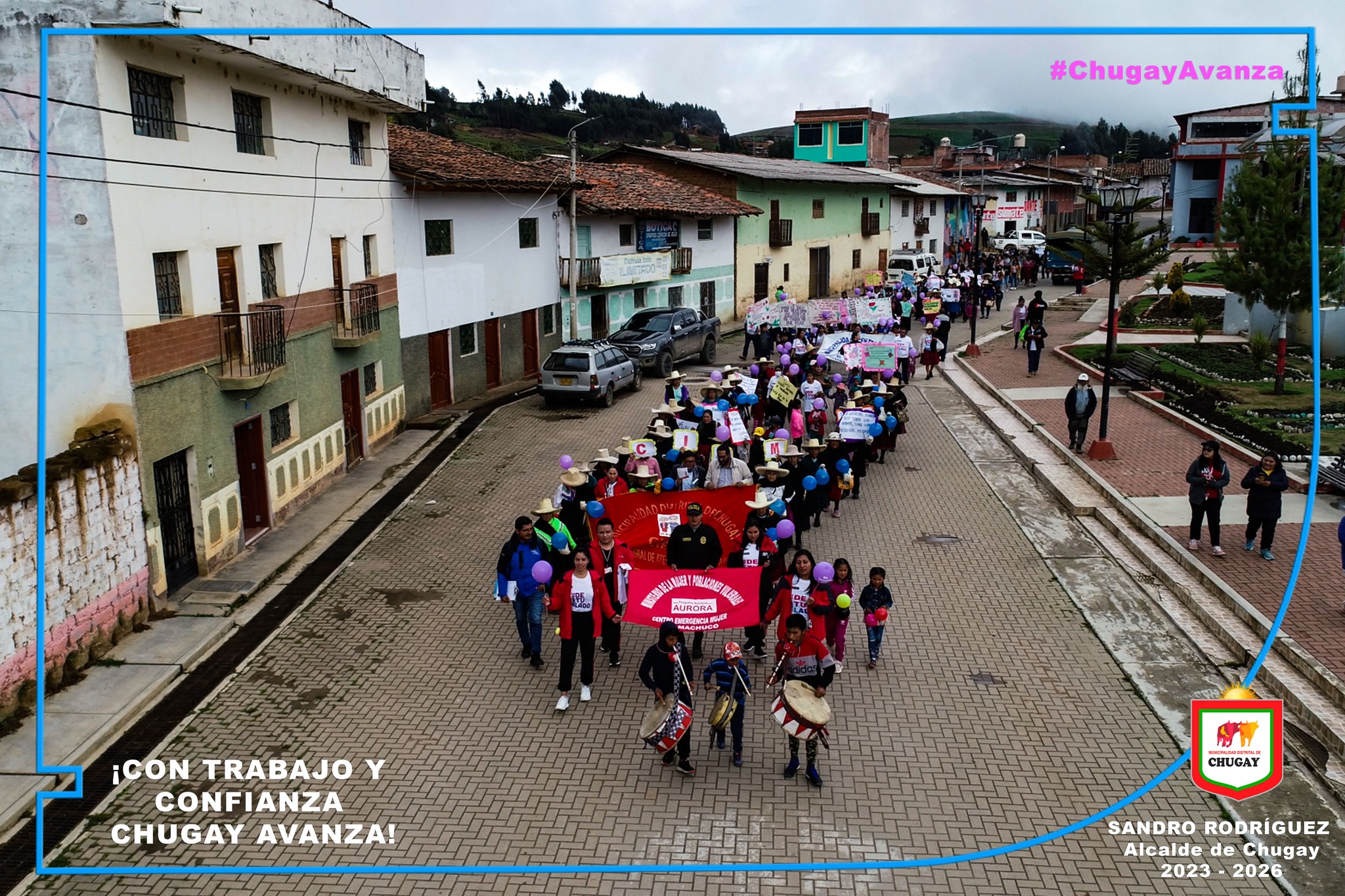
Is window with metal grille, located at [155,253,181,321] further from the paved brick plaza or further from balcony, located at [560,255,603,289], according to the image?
balcony, located at [560,255,603,289]

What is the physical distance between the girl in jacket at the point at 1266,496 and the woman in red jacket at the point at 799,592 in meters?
6.53

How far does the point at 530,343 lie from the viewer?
29766 mm

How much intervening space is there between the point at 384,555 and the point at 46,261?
233 inches

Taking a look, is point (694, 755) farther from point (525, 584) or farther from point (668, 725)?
point (525, 584)

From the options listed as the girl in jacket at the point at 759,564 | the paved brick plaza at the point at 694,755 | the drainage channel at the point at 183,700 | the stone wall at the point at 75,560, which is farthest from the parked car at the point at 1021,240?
the stone wall at the point at 75,560

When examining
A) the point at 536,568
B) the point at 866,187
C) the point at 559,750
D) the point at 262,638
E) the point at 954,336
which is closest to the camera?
the point at 559,750

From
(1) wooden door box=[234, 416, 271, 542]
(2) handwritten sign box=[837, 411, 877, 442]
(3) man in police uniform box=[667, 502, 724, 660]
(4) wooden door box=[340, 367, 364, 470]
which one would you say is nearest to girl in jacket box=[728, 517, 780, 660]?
(3) man in police uniform box=[667, 502, 724, 660]

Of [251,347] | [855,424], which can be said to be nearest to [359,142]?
[251,347]

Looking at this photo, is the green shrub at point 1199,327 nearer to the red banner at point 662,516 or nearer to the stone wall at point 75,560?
the red banner at point 662,516

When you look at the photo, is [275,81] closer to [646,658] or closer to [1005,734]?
Result: [646,658]

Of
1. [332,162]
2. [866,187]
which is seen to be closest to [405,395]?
[332,162]

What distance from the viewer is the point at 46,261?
11.9m

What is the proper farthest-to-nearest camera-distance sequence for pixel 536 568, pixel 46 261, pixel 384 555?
pixel 384 555 → pixel 46 261 → pixel 536 568

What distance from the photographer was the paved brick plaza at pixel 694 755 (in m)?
8.27
